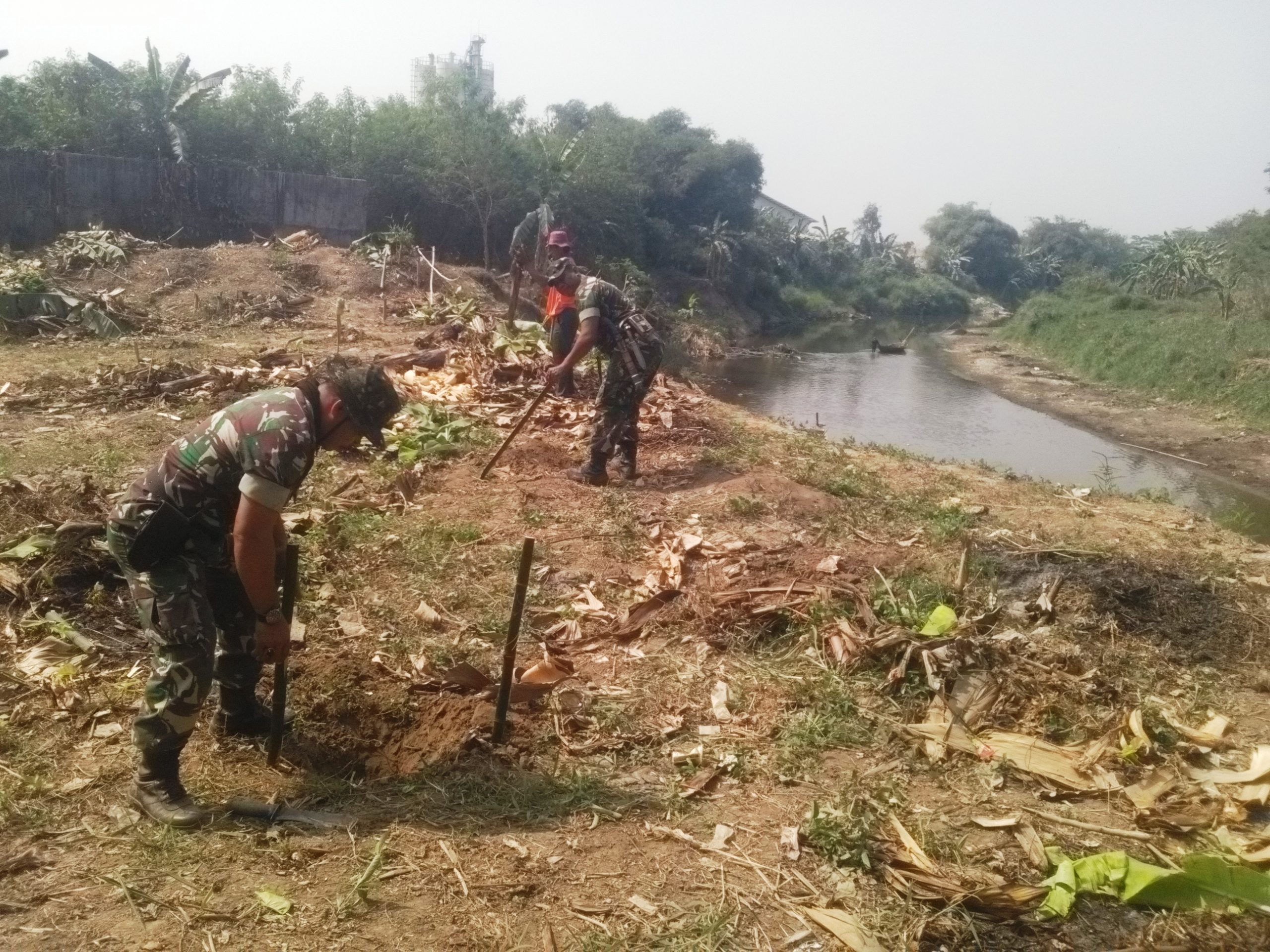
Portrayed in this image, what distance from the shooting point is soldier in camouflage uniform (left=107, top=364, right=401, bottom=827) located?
307cm

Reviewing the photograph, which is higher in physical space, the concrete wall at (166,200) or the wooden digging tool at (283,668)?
the concrete wall at (166,200)

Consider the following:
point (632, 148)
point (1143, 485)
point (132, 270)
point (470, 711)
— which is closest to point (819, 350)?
point (632, 148)

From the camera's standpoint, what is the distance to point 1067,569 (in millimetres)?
5840

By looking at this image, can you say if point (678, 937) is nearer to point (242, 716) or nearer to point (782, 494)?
point (242, 716)

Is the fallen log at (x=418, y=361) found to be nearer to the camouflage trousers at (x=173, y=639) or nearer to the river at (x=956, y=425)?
the river at (x=956, y=425)

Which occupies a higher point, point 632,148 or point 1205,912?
point 632,148

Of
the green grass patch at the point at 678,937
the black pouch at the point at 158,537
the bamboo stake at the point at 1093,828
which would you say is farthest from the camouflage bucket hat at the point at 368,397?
the bamboo stake at the point at 1093,828

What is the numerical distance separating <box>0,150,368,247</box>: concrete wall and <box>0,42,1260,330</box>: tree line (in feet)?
2.70

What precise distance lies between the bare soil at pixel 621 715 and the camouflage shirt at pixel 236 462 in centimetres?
112

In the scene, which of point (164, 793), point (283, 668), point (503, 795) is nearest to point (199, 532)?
point (283, 668)

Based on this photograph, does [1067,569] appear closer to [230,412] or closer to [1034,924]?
[1034,924]

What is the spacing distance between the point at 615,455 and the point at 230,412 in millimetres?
5410

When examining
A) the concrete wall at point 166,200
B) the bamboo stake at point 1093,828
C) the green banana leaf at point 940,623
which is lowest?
the bamboo stake at point 1093,828

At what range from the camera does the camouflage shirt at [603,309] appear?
738 centimetres
